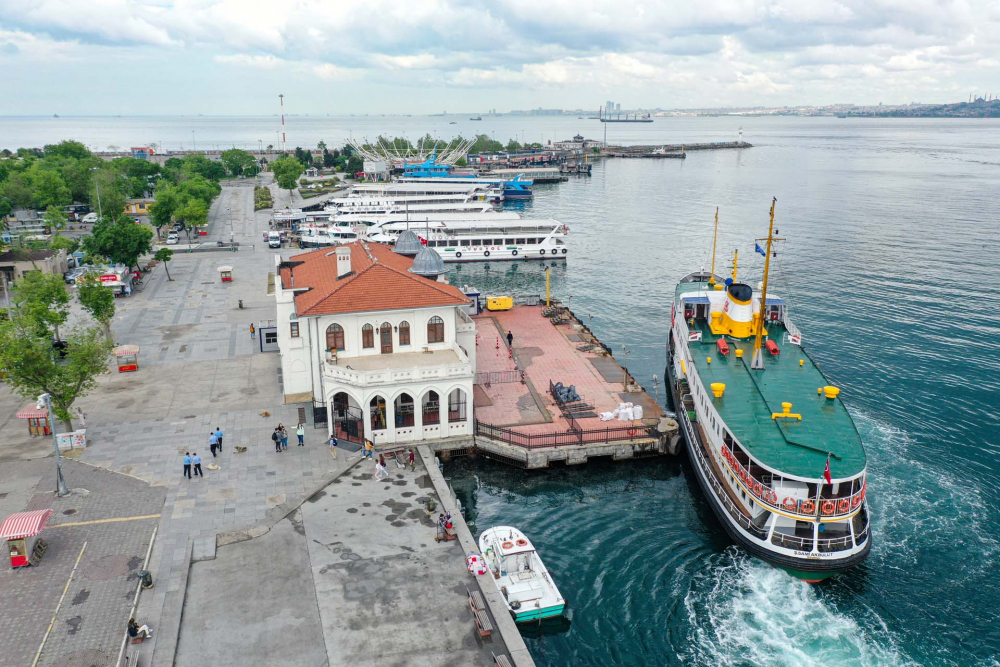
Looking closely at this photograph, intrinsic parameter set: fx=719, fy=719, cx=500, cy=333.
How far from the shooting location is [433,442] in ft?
120

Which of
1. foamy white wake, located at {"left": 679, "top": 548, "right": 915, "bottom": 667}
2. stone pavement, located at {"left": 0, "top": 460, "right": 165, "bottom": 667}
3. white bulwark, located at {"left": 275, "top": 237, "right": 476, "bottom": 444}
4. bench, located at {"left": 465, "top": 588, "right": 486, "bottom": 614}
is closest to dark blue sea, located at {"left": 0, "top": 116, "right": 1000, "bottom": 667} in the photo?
foamy white wake, located at {"left": 679, "top": 548, "right": 915, "bottom": 667}

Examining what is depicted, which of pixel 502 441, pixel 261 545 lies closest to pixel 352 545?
pixel 261 545

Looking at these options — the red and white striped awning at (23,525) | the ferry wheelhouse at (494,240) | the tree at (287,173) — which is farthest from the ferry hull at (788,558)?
the tree at (287,173)

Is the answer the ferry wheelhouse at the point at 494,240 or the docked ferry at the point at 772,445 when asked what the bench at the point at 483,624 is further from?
the ferry wheelhouse at the point at 494,240

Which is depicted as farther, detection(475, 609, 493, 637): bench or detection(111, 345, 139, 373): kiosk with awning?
detection(111, 345, 139, 373): kiosk with awning

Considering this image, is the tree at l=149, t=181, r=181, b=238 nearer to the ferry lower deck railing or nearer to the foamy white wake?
the ferry lower deck railing

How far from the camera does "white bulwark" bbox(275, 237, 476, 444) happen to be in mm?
35312

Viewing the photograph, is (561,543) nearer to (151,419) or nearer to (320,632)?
(320,632)

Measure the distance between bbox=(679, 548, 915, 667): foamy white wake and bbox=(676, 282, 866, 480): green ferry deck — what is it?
4.62 m

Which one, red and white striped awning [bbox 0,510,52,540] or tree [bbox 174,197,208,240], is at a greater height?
tree [bbox 174,197,208,240]

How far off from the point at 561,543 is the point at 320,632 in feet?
39.8

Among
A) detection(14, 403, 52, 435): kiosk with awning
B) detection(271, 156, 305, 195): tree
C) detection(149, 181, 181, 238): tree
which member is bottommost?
detection(14, 403, 52, 435): kiosk with awning

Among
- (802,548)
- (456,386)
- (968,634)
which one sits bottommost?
(968,634)

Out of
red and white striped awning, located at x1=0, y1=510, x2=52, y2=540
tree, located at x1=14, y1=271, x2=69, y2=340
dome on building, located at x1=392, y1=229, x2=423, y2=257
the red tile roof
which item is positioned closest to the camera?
red and white striped awning, located at x1=0, y1=510, x2=52, y2=540
